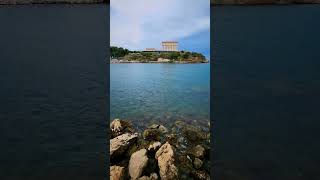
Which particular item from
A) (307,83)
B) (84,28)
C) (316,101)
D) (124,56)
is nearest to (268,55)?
(307,83)

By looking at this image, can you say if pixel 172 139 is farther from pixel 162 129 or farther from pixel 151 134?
pixel 151 134

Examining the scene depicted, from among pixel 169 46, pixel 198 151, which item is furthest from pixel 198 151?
pixel 169 46

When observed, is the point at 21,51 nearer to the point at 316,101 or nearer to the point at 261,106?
the point at 261,106

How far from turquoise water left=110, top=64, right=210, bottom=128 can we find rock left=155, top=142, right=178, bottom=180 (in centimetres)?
61

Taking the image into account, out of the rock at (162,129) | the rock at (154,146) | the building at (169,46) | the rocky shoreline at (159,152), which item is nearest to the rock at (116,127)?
the rocky shoreline at (159,152)

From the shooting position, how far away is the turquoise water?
569cm

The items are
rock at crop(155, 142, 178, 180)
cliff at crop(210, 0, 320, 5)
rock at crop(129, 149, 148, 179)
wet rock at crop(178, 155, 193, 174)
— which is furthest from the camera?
wet rock at crop(178, 155, 193, 174)

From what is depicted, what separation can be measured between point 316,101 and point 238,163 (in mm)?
1189

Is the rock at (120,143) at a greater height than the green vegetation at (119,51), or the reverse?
the green vegetation at (119,51)

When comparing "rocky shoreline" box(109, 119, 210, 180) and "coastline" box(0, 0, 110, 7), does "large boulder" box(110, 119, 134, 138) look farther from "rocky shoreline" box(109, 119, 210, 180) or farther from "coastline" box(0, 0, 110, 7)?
"coastline" box(0, 0, 110, 7)

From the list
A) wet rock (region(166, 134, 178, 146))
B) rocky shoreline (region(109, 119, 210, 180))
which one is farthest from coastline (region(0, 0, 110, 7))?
wet rock (region(166, 134, 178, 146))

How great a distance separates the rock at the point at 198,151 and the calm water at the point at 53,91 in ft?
7.63

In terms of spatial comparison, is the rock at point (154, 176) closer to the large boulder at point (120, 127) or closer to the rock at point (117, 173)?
the rock at point (117, 173)

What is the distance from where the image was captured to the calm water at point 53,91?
3738 millimetres
